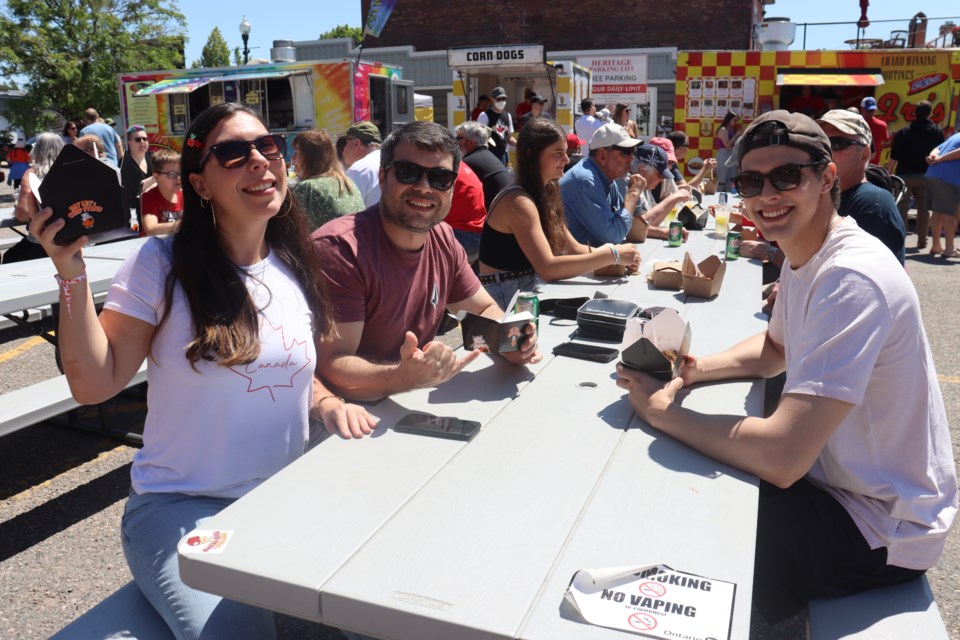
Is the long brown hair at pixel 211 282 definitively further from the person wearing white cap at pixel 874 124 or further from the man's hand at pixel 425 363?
the person wearing white cap at pixel 874 124

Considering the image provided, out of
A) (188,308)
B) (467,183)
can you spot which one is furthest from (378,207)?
(467,183)

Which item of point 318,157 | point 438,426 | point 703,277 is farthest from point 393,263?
point 318,157

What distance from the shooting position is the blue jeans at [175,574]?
151 cm

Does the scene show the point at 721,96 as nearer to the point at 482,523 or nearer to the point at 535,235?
the point at 535,235

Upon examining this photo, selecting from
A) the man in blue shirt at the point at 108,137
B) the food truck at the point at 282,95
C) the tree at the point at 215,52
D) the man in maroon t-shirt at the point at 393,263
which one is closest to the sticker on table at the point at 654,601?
the man in maroon t-shirt at the point at 393,263

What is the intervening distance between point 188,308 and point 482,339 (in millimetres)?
775

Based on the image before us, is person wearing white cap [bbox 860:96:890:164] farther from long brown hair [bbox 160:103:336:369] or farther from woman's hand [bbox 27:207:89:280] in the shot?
woman's hand [bbox 27:207:89:280]

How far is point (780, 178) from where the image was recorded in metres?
1.74

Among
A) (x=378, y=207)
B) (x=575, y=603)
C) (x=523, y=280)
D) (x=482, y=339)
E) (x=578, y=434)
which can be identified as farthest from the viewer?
(x=523, y=280)

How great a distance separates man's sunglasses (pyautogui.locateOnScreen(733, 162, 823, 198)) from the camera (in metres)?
1.72

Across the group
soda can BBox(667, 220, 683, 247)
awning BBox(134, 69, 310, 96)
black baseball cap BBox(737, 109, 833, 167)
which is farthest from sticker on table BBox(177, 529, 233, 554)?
awning BBox(134, 69, 310, 96)

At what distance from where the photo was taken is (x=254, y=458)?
5.96 feet

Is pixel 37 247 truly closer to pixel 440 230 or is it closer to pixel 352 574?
pixel 440 230

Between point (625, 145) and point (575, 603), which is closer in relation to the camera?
point (575, 603)
